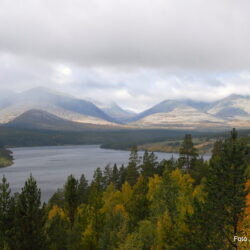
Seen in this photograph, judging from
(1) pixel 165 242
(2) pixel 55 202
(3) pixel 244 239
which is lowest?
(2) pixel 55 202

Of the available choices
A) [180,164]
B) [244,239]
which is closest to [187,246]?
[244,239]

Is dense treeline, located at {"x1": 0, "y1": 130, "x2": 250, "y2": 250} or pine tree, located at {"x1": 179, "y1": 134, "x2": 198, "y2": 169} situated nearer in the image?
dense treeline, located at {"x1": 0, "y1": 130, "x2": 250, "y2": 250}

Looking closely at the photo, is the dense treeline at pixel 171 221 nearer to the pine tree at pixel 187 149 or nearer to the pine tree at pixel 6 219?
the pine tree at pixel 6 219

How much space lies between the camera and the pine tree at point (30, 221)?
40438 mm

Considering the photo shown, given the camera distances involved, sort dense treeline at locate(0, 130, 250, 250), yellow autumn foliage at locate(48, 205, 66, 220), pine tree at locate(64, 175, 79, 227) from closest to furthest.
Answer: dense treeline at locate(0, 130, 250, 250), pine tree at locate(64, 175, 79, 227), yellow autumn foliage at locate(48, 205, 66, 220)

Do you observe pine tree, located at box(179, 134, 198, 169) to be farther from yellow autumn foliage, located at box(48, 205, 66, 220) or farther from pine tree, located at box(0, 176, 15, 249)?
pine tree, located at box(0, 176, 15, 249)

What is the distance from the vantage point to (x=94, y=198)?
60406mm

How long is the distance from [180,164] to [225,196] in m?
71.8

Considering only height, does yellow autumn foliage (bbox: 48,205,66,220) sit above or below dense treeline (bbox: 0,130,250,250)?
below

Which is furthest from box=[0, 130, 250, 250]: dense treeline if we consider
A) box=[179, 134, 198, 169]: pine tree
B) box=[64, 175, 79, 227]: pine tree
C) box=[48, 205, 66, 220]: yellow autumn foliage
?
box=[179, 134, 198, 169]: pine tree

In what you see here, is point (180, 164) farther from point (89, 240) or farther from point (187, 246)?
point (187, 246)

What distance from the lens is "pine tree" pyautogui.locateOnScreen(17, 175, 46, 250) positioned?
133ft

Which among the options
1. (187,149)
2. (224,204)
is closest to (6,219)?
(224,204)

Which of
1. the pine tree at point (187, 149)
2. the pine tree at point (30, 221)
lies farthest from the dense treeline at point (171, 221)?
the pine tree at point (187, 149)
